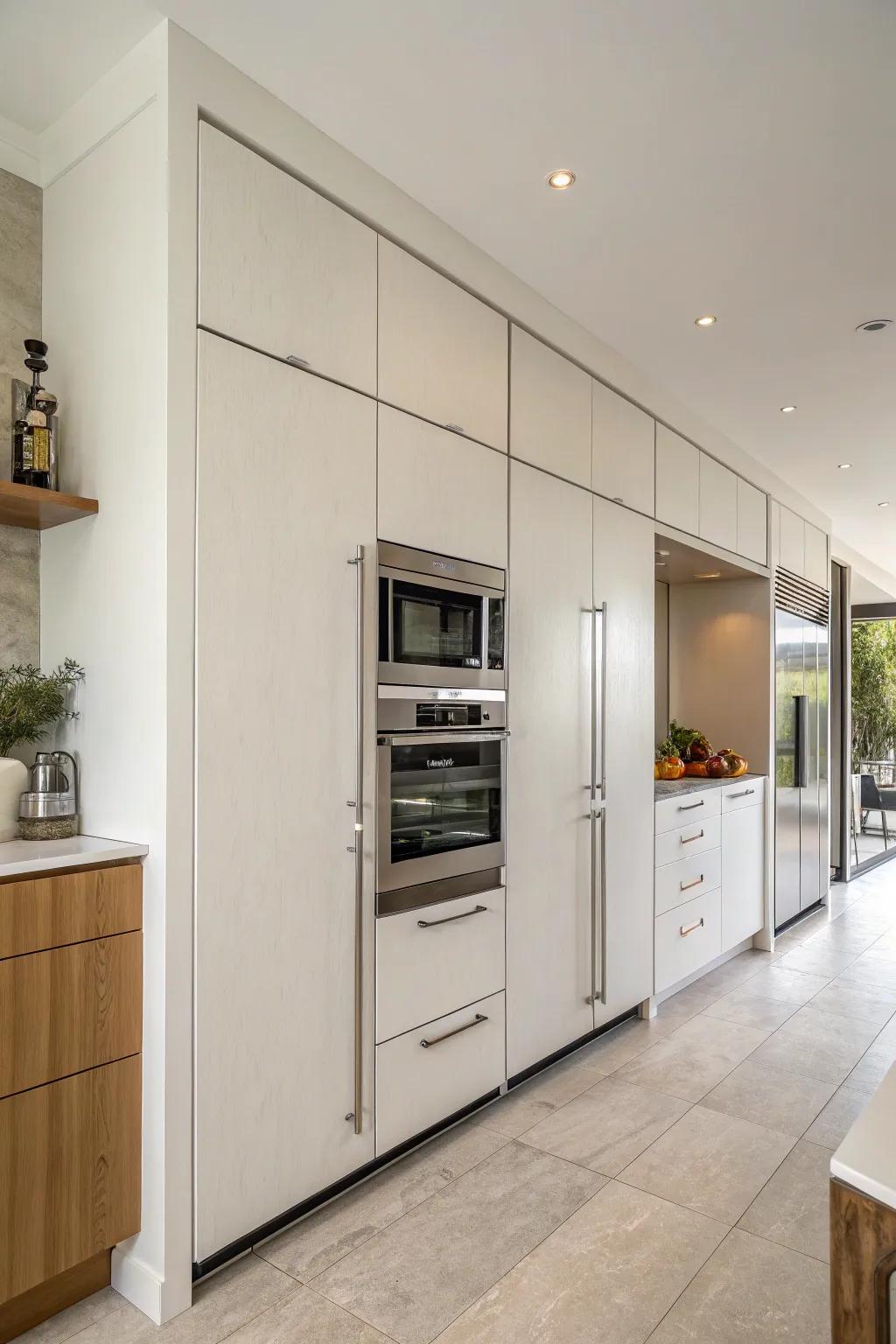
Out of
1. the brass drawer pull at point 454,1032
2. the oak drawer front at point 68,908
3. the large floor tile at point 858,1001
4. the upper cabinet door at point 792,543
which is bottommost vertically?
the large floor tile at point 858,1001

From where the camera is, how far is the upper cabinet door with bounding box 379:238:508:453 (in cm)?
242

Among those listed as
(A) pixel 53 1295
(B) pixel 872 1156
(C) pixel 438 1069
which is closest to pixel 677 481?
(C) pixel 438 1069

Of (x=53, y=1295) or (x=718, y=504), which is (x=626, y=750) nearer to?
(x=718, y=504)

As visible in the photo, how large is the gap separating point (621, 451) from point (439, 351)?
1239 millimetres

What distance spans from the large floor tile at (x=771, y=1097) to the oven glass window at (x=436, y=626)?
5.64 feet

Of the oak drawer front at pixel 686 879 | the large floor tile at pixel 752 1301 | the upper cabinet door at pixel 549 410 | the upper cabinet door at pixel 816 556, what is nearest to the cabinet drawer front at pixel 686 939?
the oak drawer front at pixel 686 879

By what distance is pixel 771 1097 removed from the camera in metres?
2.97

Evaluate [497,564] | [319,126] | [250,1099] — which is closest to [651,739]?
[497,564]

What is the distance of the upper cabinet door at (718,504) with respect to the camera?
4.34m

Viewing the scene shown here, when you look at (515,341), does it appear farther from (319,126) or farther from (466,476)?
Result: (319,126)

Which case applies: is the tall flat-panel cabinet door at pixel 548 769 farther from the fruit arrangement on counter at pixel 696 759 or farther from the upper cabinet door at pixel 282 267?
the fruit arrangement on counter at pixel 696 759

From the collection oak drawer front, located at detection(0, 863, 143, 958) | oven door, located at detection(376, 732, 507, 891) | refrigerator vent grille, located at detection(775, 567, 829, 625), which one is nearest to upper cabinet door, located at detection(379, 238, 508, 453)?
oven door, located at detection(376, 732, 507, 891)

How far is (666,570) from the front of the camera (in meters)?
4.93

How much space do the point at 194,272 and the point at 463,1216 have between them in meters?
2.37
